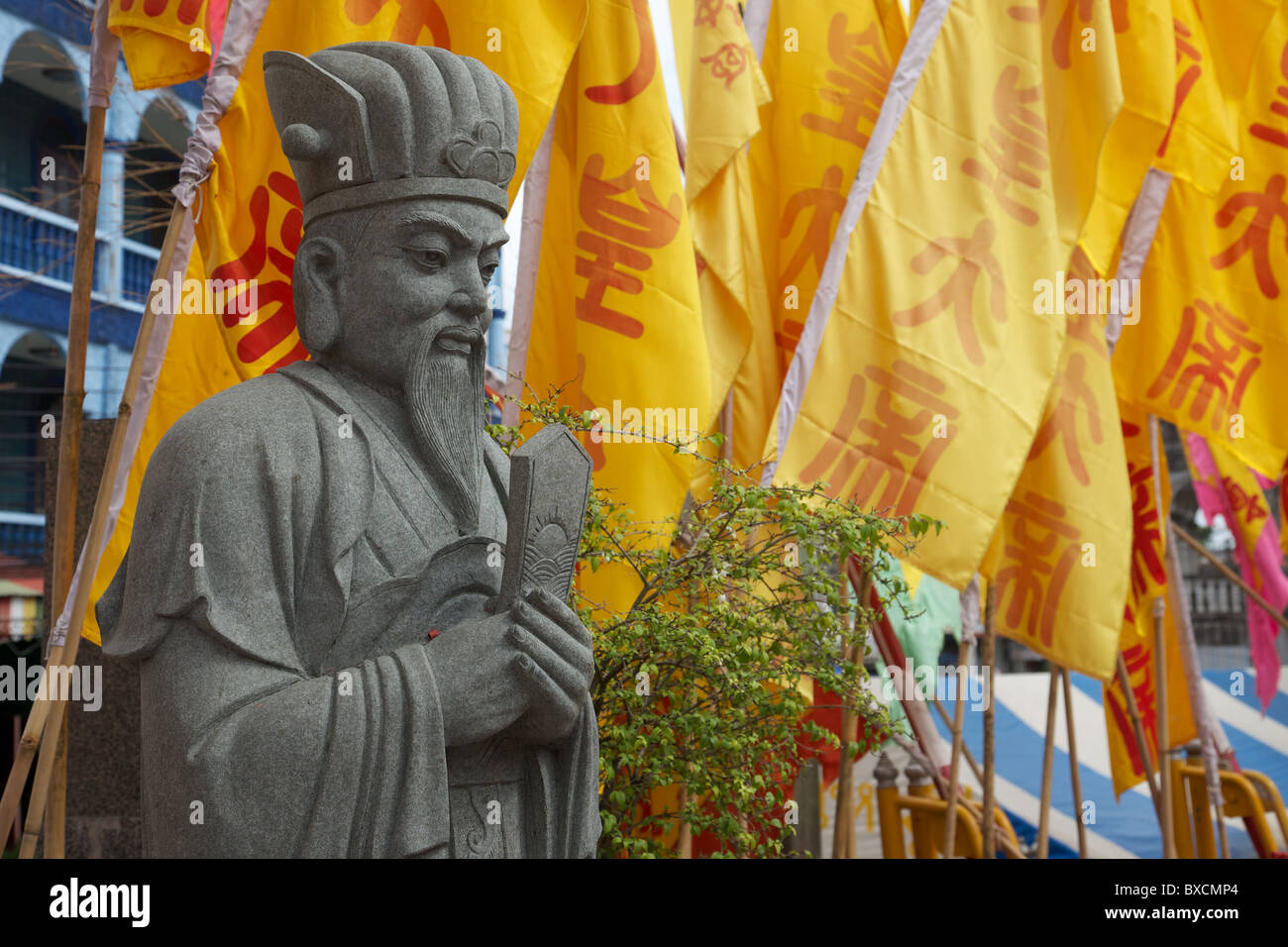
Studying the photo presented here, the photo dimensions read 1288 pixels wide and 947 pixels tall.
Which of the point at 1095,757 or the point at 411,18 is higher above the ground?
the point at 411,18

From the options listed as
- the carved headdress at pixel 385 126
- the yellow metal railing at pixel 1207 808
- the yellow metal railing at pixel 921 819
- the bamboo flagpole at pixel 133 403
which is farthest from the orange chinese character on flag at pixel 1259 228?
the carved headdress at pixel 385 126

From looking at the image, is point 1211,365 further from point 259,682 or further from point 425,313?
point 259,682

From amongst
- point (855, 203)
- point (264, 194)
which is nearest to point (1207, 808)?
point (855, 203)

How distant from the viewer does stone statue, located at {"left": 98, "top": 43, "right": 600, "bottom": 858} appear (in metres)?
2.32

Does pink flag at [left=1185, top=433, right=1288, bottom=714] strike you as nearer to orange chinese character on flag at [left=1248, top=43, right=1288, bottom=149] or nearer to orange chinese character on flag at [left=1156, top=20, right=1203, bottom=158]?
orange chinese character on flag at [left=1248, top=43, right=1288, bottom=149]

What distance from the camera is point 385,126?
2.62 m

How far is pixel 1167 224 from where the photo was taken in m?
8.19

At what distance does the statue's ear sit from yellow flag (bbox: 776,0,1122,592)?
3.63 meters

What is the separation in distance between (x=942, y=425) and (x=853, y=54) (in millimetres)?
2071

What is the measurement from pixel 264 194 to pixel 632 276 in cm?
161

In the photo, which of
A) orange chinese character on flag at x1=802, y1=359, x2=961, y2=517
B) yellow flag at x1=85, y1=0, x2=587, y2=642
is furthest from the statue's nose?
orange chinese character on flag at x1=802, y1=359, x2=961, y2=517
